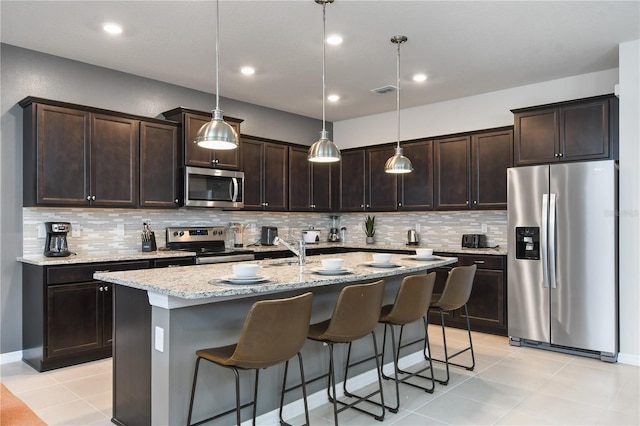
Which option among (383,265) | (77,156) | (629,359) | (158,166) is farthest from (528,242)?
(77,156)

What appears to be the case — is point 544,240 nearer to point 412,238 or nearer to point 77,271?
point 412,238

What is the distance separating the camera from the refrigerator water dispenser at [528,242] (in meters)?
4.57

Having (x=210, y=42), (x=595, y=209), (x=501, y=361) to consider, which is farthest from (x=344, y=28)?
(x=501, y=361)

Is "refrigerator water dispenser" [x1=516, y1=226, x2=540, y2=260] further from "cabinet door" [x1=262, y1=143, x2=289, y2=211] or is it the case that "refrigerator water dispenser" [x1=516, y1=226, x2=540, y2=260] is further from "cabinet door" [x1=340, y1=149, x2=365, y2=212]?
"cabinet door" [x1=262, y1=143, x2=289, y2=211]

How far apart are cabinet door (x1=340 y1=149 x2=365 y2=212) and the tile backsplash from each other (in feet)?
1.32

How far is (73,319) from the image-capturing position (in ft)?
13.0

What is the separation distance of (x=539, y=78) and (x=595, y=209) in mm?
1719

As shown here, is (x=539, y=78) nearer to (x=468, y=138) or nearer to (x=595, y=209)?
(x=468, y=138)

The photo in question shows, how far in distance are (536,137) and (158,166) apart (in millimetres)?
3944

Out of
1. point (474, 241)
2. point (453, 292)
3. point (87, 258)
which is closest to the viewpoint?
point (453, 292)

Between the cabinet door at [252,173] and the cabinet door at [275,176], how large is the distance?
0.08 meters

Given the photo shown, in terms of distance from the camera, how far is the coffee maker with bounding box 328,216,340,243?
281 inches

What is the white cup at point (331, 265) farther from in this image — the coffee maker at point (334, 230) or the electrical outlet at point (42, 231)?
the coffee maker at point (334, 230)

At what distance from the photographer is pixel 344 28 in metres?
3.78
